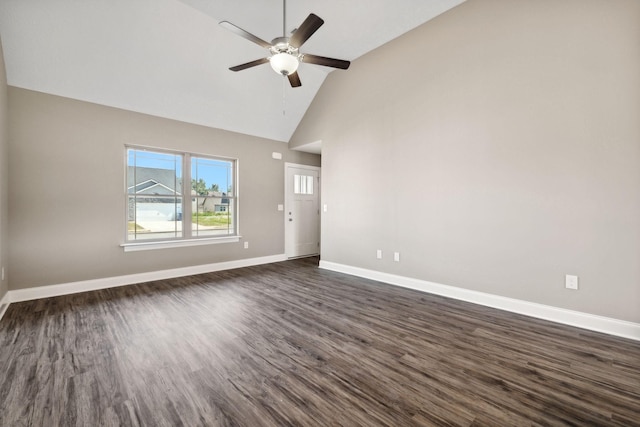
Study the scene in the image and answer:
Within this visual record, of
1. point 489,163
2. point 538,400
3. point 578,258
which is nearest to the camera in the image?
point 538,400

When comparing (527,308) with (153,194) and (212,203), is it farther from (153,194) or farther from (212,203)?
(153,194)

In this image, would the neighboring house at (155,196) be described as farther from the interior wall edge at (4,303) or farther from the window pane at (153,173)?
the interior wall edge at (4,303)

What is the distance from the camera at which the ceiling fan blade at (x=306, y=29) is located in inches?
82.2

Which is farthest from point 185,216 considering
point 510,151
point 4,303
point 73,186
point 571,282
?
point 571,282

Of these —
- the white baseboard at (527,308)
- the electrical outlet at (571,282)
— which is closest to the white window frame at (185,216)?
the white baseboard at (527,308)

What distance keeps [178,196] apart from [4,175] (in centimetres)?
192

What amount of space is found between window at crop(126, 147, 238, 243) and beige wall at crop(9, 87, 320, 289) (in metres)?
0.21

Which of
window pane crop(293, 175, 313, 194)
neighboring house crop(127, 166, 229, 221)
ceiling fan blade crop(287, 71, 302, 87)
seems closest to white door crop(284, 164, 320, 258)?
window pane crop(293, 175, 313, 194)

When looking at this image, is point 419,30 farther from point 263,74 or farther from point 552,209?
point 552,209

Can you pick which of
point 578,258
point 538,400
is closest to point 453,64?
point 578,258

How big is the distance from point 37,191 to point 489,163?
552 centimetres

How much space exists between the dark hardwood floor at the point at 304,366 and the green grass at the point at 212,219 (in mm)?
1840

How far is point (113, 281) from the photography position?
12.7ft

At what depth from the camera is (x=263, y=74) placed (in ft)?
14.2
